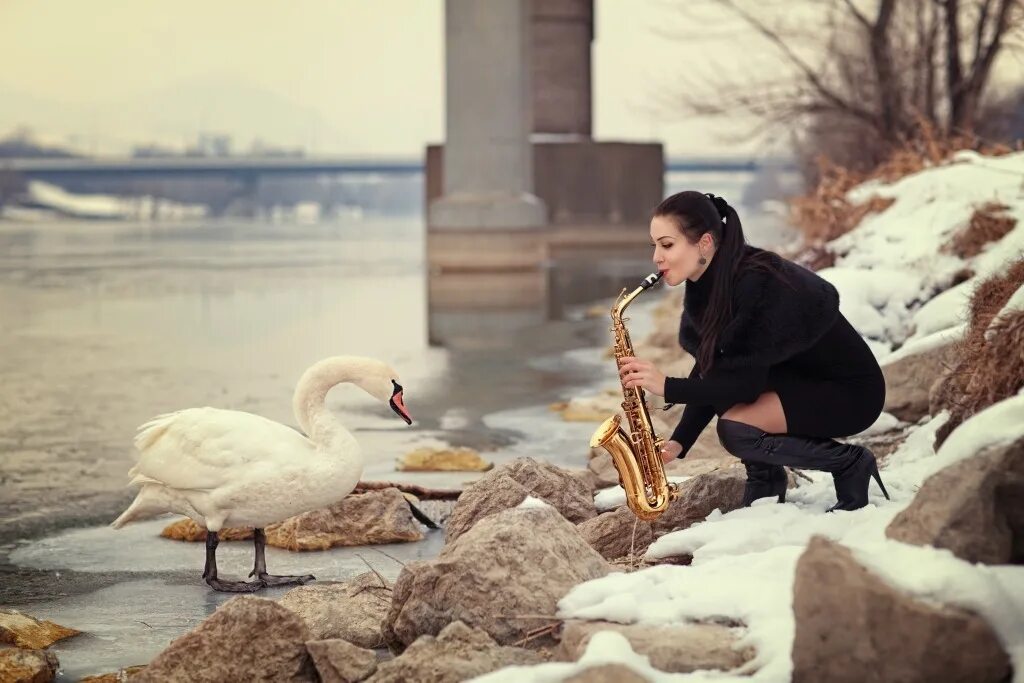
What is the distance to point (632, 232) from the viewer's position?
46125mm

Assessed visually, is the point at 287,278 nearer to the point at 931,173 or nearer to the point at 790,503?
the point at 931,173

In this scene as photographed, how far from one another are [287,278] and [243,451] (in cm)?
2725

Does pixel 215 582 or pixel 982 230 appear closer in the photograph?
pixel 215 582

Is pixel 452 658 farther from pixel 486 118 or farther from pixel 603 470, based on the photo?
pixel 486 118

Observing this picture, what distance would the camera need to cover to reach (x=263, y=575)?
285 inches

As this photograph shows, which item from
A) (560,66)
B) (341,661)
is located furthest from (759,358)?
(560,66)

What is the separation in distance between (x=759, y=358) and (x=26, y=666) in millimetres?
2894

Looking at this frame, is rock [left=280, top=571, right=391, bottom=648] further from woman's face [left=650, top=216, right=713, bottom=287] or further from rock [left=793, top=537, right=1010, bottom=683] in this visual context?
rock [left=793, top=537, right=1010, bottom=683]

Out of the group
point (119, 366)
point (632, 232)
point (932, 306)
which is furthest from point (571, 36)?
point (932, 306)

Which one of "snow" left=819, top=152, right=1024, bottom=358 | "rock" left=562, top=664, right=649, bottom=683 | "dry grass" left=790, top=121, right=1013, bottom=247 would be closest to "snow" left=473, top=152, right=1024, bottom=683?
"rock" left=562, top=664, right=649, bottom=683

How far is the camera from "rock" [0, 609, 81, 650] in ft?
20.5

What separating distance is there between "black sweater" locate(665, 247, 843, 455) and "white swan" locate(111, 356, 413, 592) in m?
1.43

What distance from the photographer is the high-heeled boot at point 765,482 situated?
22.3 feet

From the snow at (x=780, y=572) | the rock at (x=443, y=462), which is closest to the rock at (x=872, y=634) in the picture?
the snow at (x=780, y=572)
